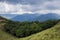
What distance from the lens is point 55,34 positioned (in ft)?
534

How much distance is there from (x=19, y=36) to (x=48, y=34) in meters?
43.6

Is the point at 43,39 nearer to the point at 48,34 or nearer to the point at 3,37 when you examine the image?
the point at 48,34

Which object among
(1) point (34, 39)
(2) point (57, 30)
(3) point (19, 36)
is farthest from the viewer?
(3) point (19, 36)

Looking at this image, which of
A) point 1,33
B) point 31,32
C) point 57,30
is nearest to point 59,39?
point 57,30

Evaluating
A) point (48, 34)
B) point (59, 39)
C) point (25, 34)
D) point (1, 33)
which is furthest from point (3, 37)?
point (59, 39)

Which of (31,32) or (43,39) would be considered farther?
(31,32)

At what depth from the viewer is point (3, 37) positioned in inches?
7175

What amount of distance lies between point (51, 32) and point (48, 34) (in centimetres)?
464

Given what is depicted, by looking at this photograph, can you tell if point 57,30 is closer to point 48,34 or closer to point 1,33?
point 48,34

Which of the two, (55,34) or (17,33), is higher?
(55,34)

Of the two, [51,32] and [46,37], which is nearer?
[46,37]

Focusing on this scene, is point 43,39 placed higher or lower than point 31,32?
higher

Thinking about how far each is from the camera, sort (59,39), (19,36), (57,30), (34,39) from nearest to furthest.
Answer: (59,39)
(34,39)
(57,30)
(19,36)

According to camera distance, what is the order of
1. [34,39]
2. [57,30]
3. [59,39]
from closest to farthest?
[59,39] → [34,39] → [57,30]
